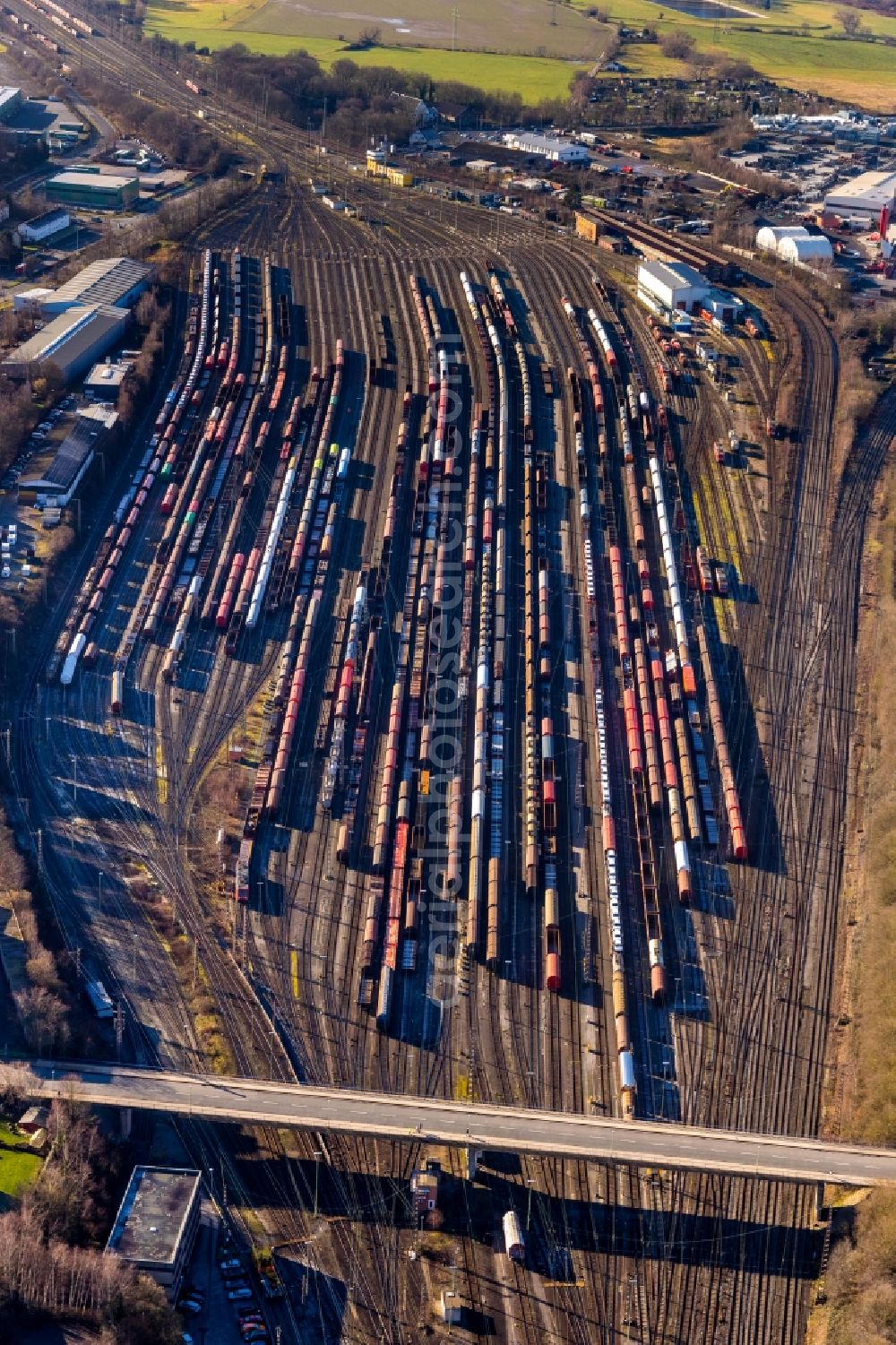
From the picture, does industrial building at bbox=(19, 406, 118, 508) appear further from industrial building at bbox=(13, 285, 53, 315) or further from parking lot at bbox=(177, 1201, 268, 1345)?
parking lot at bbox=(177, 1201, 268, 1345)

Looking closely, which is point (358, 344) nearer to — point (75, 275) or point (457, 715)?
point (75, 275)

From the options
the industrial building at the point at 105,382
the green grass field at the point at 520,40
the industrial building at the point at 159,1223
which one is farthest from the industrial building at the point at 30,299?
the green grass field at the point at 520,40

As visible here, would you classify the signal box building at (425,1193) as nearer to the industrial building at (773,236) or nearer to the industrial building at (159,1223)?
the industrial building at (159,1223)

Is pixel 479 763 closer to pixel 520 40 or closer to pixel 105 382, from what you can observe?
pixel 105 382

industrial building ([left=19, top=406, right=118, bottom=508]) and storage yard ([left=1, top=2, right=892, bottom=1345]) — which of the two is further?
industrial building ([left=19, top=406, right=118, bottom=508])

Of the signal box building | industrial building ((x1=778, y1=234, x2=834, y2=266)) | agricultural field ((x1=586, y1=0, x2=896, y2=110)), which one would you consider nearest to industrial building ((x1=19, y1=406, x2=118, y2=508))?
the signal box building
